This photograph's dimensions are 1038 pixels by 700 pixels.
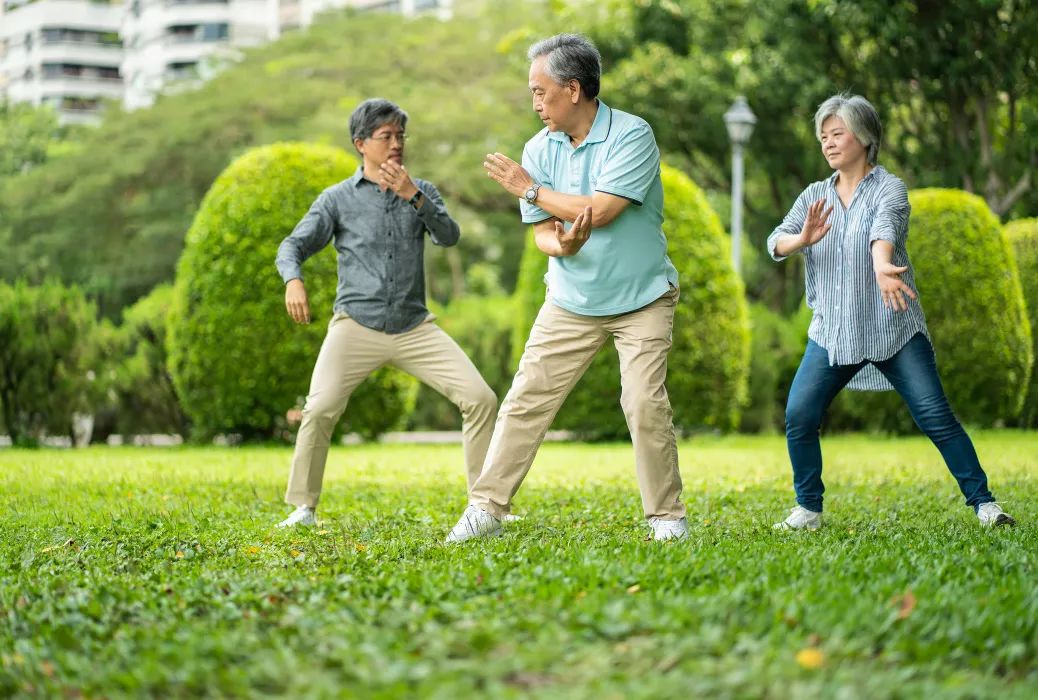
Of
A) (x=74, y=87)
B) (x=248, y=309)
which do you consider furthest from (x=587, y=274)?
(x=74, y=87)

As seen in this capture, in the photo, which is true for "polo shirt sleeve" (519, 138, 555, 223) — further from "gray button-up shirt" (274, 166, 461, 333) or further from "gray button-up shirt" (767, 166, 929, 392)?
"gray button-up shirt" (767, 166, 929, 392)

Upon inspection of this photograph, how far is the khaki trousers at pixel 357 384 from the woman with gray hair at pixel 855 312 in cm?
159

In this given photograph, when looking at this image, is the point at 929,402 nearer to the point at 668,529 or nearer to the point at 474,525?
the point at 668,529

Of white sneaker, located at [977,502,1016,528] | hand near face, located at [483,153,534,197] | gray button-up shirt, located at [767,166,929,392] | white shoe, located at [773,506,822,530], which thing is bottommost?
white shoe, located at [773,506,822,530]

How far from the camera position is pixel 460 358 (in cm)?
690

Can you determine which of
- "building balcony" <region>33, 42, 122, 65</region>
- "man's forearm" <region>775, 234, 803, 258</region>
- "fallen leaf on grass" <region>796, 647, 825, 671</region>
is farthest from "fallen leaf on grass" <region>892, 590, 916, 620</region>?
"building balcony" <region>33, 42, 122, 65</region>

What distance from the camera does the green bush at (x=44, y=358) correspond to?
45.6ft

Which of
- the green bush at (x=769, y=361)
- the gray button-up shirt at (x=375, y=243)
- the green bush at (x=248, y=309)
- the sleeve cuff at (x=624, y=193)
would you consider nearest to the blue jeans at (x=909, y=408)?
the sleeve cuff at (x=624, y=193)

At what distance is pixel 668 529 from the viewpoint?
5.91 meters

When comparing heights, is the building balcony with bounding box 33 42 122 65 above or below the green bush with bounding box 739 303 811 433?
above

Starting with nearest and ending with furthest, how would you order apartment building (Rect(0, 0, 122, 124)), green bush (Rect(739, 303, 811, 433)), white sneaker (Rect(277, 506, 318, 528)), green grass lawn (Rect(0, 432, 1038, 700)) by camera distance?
green grass lawn (Rect(0, 432, 1038, 700))
white sneaker (Rect(277, 506, 318, 528))
green bush (Rect(739, 303, 811, 433))
apartment building (Rect(0, 0, 122, 124))

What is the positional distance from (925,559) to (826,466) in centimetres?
606

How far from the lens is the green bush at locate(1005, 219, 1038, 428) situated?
17234mm

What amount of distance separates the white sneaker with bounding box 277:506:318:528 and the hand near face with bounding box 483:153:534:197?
2.09 meters
